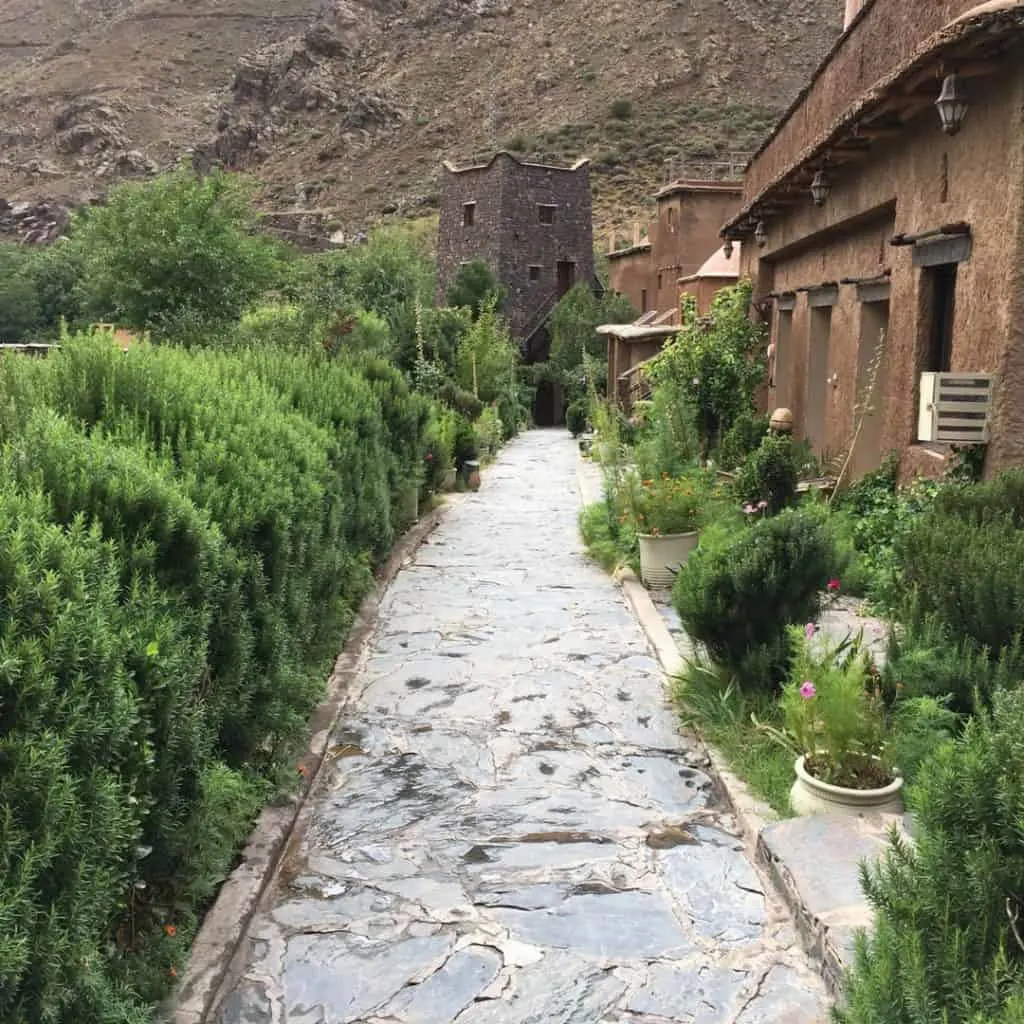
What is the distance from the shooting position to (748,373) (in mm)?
13383

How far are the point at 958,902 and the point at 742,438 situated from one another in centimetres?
1031

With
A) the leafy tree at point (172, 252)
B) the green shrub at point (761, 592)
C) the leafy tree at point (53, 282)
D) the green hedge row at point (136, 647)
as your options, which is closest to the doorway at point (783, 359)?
the green shrub at point (761, 592)

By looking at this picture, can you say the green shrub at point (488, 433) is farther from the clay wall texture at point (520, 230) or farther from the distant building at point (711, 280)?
the clay wall texture at point (520, 230)

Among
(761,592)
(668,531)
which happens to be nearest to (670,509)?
(668,531)

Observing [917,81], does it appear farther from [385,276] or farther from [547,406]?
[547,406]

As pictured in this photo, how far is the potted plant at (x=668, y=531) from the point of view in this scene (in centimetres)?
872

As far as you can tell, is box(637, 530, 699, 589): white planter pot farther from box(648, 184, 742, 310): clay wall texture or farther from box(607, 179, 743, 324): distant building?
box(648, 184, 742, 310): clay wall texture

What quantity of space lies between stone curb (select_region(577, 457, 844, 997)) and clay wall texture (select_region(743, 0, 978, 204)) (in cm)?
435

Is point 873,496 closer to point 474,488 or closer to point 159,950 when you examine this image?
point 159,950

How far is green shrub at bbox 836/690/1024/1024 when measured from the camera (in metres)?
2.07

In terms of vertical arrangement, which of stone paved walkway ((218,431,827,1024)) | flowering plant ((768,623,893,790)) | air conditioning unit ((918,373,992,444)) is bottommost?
stone paved walkway ((218,431,827,1024))

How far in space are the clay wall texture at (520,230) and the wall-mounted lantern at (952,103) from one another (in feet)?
114

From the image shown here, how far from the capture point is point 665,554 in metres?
8.75

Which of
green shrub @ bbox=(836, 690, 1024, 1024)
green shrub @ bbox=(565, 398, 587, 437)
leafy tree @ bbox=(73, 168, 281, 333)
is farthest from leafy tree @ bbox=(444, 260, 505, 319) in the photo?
green shrub @ bbox=(836, 690, 1024, 1024)
